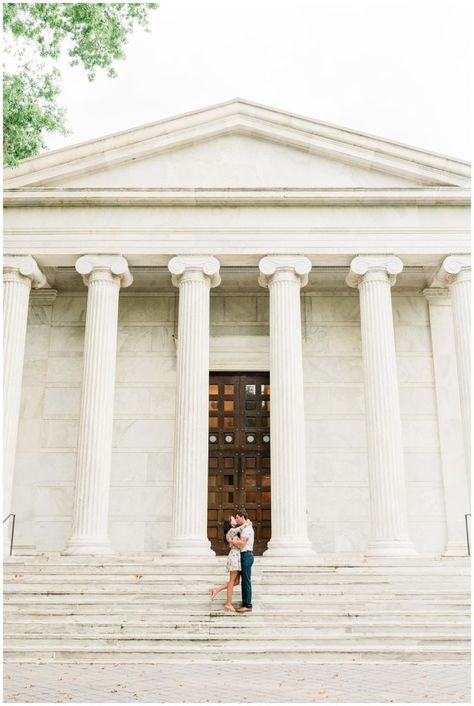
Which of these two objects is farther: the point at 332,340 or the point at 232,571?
the point at 332,340

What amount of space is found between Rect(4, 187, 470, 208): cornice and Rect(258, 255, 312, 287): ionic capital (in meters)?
1.73

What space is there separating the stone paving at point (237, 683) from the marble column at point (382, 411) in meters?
5.97

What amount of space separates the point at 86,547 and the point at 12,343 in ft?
20.0

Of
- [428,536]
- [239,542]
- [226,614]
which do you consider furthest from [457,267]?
[226,614]

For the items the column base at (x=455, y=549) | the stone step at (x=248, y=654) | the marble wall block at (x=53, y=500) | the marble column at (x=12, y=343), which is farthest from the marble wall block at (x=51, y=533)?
the column base at (x=455, y=549)

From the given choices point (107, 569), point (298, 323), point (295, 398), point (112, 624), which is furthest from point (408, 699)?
point (298, 323)

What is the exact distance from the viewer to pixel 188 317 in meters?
18.8

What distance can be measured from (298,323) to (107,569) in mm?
8430

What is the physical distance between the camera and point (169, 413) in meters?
21.5

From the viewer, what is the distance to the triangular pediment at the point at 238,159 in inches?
773

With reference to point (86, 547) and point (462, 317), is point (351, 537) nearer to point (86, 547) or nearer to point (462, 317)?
point (462, 317)

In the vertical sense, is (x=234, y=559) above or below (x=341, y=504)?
below

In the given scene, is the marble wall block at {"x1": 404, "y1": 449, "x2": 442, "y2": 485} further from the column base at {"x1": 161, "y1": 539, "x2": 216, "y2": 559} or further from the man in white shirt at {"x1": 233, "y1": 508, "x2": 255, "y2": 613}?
the man in white shirt at {"x1": 233, "y1": 508, "x2": 255, "y2": 613}

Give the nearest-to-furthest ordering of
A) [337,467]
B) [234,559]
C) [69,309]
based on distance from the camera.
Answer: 1. [234,559]
2. [337,467]
3. [69,309]
